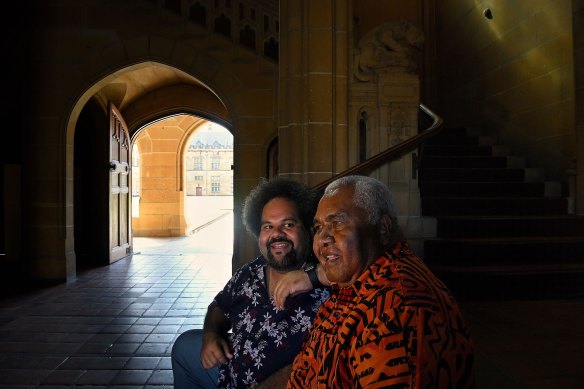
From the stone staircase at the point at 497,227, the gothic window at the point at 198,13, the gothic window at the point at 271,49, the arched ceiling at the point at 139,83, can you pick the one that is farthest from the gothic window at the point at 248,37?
the stone staircase at the point at 497,227

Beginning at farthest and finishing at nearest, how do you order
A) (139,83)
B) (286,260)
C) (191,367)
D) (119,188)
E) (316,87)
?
(139,83)
(119,188)
(316,87)
(191,367)
(286,260)

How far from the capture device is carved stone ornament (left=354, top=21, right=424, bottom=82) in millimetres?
4191

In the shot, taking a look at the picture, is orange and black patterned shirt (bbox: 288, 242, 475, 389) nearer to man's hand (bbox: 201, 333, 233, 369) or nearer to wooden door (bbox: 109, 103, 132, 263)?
man's hand (bbox: 201, 333, 233, 369)

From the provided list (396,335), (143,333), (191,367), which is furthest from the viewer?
(143,333)

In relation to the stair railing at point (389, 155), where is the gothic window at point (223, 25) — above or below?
above

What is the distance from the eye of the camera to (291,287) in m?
1.57

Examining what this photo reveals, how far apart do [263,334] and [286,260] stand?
287 millimetres

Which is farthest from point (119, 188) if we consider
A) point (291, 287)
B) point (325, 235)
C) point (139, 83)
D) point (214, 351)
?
point (325, 235)

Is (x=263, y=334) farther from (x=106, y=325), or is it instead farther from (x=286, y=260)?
(x=106, y=325)

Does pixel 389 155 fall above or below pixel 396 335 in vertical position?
above

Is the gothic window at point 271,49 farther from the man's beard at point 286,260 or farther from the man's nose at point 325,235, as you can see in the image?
the man's nose at point 325,235

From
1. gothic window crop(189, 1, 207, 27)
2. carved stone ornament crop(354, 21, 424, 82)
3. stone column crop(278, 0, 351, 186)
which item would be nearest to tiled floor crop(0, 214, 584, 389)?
stone column crop(278, 0, 351, 186)

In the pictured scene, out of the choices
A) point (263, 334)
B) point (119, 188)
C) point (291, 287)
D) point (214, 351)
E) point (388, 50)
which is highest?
point (388, 50)

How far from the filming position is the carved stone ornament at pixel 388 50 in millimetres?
4191
